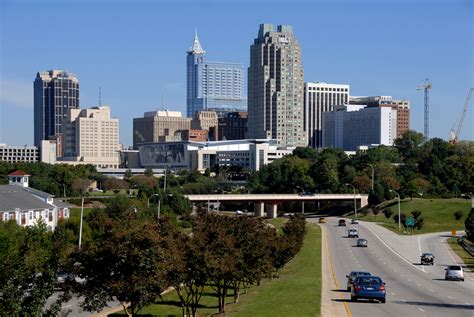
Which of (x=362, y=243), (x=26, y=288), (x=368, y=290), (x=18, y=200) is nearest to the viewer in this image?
(x=26, y=288)

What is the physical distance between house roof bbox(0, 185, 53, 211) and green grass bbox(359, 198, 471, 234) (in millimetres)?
56461

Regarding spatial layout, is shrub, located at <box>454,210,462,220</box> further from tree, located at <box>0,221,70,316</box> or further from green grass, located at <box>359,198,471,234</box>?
tree, located at <box>0,221,70,316</box>

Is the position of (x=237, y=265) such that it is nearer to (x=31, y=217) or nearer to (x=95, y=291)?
(x=95, y=291)

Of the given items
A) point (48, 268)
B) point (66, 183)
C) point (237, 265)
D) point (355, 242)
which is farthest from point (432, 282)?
point (66, 183)

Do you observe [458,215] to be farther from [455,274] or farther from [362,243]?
[455,274]

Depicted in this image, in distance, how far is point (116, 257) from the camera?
38.9m

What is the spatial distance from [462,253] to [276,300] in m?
56.2

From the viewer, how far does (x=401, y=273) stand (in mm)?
76688

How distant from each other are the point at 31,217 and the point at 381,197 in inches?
3744

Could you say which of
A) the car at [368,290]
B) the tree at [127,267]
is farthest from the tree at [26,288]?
the car at [368,290]

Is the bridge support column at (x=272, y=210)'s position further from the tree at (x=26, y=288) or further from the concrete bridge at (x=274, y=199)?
the tree at (x=26, y=288)

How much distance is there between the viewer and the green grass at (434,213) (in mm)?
148750

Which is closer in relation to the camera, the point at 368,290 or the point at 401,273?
the point at 368,290

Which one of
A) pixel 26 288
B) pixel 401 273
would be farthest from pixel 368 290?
pixel 401 273
